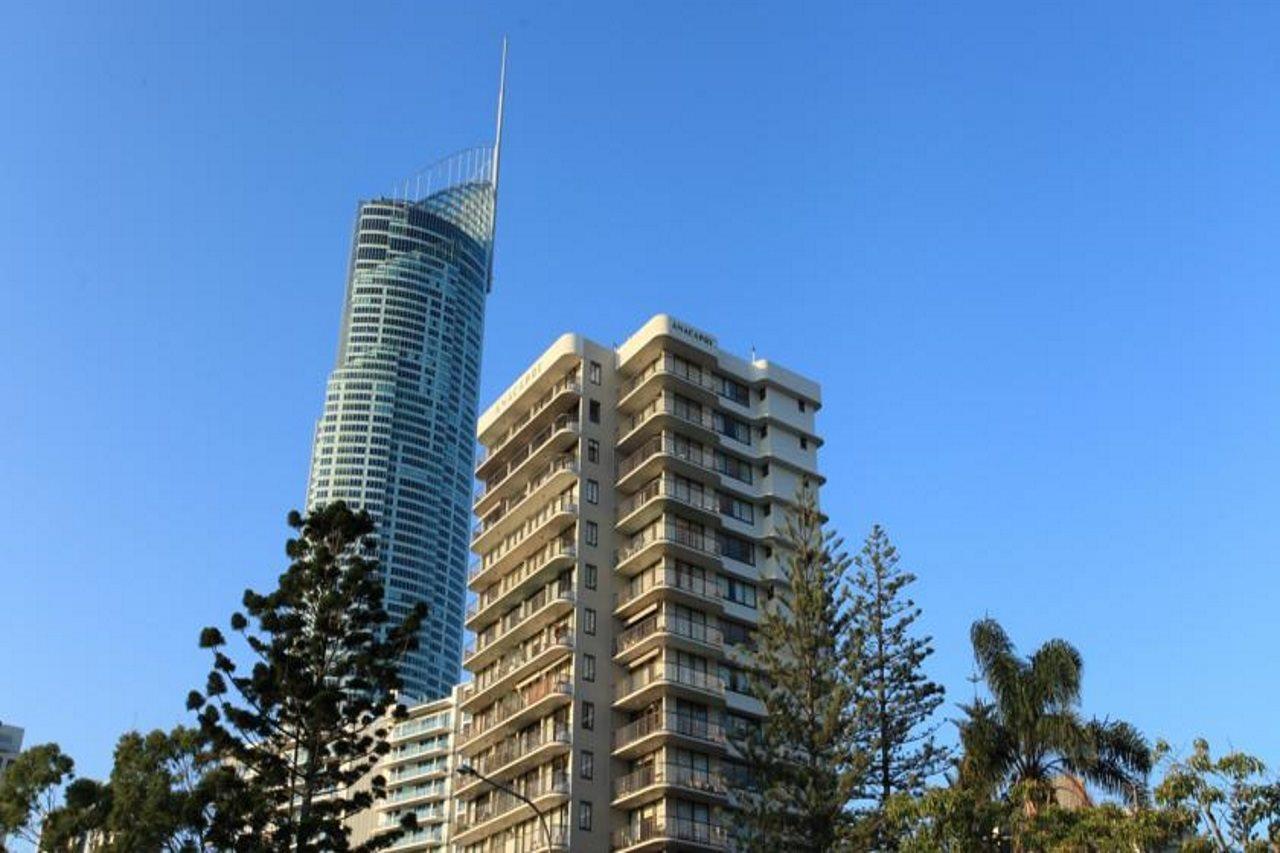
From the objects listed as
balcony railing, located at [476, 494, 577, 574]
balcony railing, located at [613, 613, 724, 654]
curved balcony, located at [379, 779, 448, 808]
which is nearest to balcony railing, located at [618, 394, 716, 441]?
balcony railing, located at [476, 494, 577, 574]

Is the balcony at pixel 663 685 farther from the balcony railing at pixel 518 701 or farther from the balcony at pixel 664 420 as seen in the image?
the balcony at pixel 664 420

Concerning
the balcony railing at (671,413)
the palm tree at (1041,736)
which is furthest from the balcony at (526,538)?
the palm tree at (1041,736)

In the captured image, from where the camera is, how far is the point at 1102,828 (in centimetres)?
3409

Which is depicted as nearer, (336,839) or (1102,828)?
(1102,828)

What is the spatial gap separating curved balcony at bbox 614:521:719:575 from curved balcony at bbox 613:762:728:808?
9.10 metres

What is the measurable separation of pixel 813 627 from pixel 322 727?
56.9 feet

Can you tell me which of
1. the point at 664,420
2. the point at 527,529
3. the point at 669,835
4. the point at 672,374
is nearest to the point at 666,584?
the point at 664,420

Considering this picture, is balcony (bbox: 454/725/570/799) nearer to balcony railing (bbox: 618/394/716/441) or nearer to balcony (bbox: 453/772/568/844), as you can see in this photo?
balcony (bbox: 453/772/568/844)

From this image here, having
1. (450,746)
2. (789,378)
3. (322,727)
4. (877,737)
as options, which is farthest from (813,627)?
(450,746)

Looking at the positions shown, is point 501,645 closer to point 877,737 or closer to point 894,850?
point 877,737

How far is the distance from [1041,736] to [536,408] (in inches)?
1324

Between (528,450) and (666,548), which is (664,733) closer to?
(666,548)

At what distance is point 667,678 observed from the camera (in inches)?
2382

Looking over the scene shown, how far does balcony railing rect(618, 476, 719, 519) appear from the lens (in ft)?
212
